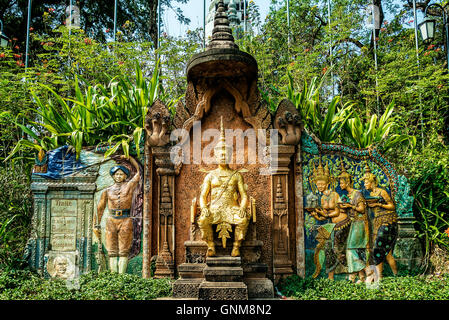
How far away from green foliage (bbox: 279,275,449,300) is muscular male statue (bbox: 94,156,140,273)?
8.97 feet

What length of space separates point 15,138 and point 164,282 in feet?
18.4

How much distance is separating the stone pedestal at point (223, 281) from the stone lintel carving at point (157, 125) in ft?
7.43

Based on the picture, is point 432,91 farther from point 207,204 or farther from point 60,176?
point 60,176

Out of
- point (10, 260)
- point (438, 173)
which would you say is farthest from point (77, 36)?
point (438, 173)

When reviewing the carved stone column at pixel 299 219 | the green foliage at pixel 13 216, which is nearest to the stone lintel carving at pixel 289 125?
the carved stone column at pixel 299 219

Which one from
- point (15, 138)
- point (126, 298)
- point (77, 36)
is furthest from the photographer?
point (77, 36)

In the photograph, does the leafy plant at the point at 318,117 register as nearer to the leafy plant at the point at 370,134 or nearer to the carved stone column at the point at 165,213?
the leafy plant at the point at 370,134

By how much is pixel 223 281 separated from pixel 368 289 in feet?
7.66

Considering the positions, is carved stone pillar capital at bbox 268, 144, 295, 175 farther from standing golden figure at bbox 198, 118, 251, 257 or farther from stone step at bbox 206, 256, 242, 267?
stone step at bbox 206, 256, 242, 267

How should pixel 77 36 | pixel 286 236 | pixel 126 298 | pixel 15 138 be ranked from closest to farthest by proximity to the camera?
pixel 126 298, pixel 286 236, pixel 15 138, pixel 77 36

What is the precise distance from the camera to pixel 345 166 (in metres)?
6.72

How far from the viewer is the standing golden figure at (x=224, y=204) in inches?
226

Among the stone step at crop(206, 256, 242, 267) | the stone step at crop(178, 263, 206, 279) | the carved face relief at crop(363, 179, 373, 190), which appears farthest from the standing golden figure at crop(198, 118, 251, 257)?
the carved face relief at crop(363, 179, 373, 190)

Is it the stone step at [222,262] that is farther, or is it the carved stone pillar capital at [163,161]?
the carved stone pillar capital at [163,161]
